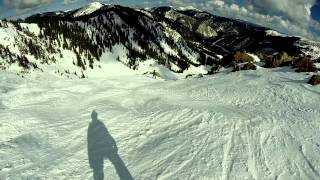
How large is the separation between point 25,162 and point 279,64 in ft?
117

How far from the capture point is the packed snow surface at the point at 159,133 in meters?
16.0

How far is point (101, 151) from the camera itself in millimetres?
17609

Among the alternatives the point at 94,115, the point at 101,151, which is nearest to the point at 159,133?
the point at 101,151

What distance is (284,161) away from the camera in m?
17.1

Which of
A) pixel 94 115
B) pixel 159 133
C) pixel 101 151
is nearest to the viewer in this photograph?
pixel 101 151

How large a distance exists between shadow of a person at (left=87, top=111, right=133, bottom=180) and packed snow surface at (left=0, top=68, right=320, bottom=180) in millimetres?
47

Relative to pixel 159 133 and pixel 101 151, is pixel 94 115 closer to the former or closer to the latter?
pixel 159 133

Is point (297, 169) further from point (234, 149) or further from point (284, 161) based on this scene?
point (234, 149)

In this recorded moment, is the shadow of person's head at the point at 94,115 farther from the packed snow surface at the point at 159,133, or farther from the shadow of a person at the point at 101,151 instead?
the shadow of a person at the point at 101,151

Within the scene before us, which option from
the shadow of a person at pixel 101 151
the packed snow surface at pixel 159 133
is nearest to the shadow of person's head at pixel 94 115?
the packed snow surface at pixel 159 133

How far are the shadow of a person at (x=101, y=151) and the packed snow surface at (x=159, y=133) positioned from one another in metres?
0.05

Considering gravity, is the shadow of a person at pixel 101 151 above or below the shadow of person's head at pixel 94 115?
below

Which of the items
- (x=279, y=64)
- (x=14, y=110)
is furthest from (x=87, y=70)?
(x=14, y=110)

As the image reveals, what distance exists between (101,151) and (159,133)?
389 cm
